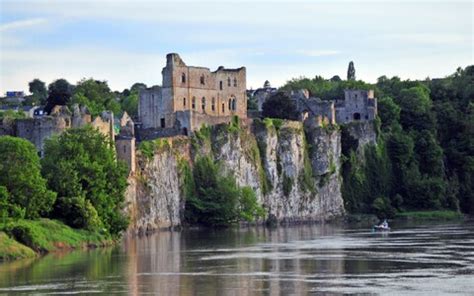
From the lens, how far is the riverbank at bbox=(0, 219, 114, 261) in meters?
82.8

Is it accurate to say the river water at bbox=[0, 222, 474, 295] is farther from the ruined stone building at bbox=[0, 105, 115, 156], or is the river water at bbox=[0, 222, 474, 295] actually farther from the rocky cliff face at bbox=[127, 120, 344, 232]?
the rocky cliff face at bbox=[127, 120, 344, 232]

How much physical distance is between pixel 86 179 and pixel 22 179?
743 cm

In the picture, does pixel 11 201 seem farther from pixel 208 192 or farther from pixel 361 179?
pixel 361 179

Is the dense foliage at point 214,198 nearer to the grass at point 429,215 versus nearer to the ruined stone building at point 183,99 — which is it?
the ruined stone building at point 183,99

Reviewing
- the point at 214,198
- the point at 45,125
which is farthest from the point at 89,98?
the point at 45,125

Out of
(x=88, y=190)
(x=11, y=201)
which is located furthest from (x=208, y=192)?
(x=11, y=201)

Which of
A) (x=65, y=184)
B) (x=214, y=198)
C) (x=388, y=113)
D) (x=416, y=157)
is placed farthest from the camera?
(x=388, y=113)

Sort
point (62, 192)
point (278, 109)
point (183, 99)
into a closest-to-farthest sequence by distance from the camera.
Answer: point (62, 192)
point (183, 99)
point (278, 109)

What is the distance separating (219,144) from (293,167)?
11515 millimetres

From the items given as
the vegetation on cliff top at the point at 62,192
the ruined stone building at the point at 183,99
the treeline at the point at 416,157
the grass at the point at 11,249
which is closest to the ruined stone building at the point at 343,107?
the treeline at the point at 416,157

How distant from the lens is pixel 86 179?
3708 inches

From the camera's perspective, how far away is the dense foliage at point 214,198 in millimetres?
118688

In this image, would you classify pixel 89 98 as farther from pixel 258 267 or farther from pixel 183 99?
pixel 258 267

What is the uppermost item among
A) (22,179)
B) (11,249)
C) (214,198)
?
(22,179)
